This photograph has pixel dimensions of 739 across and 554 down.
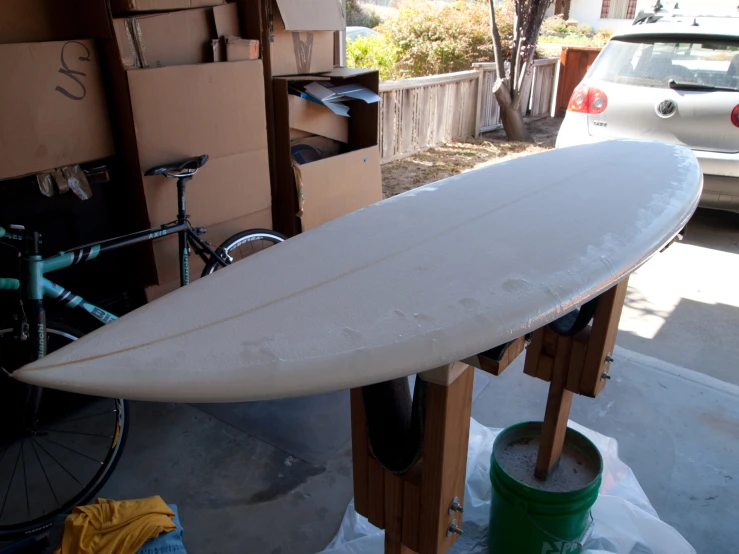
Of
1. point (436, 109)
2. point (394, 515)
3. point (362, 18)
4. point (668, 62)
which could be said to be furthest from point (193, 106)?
point (362, 18)

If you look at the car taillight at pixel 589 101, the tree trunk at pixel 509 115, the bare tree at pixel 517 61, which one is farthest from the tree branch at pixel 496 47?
the car taillight at pixel 589 101

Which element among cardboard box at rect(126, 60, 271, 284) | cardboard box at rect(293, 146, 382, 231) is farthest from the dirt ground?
cardboard box at rect(126, 60, 271, 284)

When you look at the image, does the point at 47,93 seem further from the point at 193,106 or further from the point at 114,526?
the point at 114,526

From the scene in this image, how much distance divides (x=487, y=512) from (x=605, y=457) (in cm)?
50

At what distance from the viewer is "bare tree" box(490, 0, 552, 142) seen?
6.27 m

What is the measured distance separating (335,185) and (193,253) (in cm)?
87

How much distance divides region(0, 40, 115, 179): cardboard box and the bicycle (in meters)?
0.25

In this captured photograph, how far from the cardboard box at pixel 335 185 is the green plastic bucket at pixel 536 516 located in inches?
67.8

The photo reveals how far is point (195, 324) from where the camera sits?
3.28ft

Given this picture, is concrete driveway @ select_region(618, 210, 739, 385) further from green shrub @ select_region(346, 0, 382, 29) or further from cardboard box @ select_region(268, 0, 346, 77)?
green shrub @ select_region(346, 0, 382, 29)

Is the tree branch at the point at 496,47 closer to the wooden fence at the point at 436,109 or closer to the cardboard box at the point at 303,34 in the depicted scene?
the wooden fence at the point at 436,109

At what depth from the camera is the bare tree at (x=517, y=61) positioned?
20.6 ft

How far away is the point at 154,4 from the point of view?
7.28 ft

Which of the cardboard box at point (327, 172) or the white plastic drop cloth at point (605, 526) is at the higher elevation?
the cardboard box at point (327, 172)
